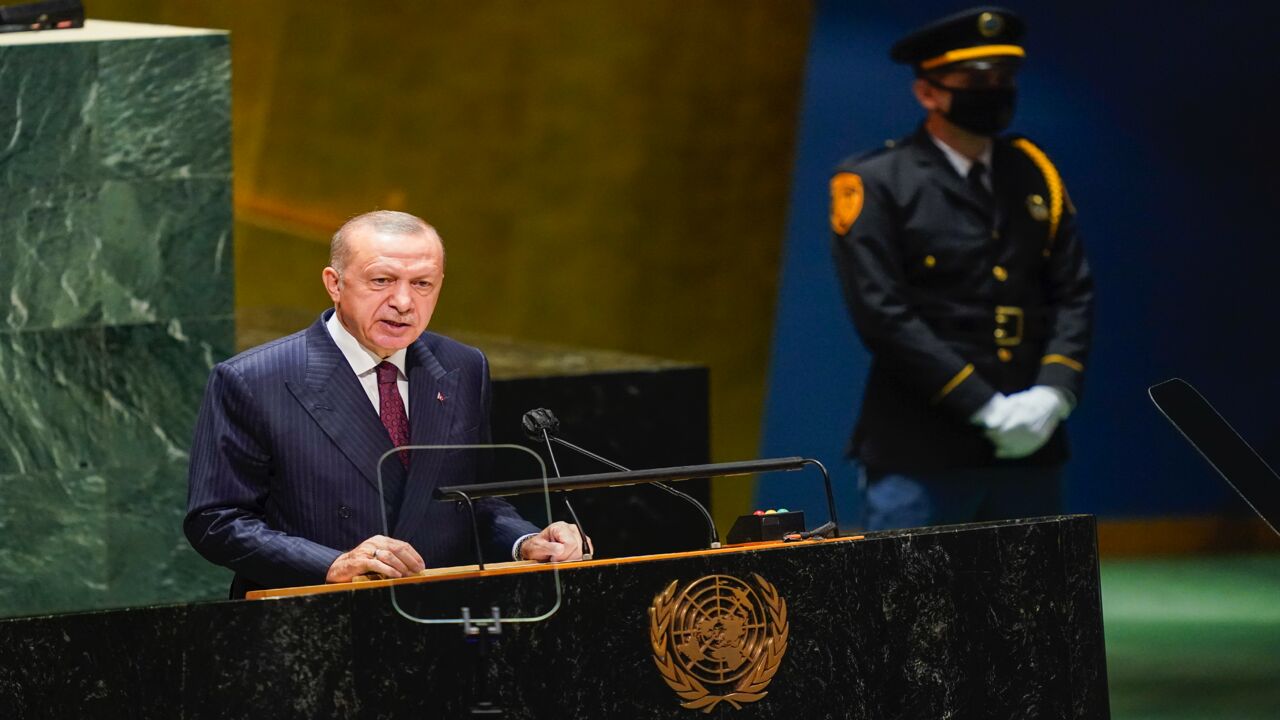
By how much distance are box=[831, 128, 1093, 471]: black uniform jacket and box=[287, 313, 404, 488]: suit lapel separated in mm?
1750

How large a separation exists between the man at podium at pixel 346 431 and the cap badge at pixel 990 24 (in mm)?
2064

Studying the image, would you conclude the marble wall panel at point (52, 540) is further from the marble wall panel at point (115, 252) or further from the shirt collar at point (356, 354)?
the shirt collar at point (356, 354)

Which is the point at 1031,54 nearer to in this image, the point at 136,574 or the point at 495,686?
the point at 136,574

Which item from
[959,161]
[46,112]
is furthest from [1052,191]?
[46,112]

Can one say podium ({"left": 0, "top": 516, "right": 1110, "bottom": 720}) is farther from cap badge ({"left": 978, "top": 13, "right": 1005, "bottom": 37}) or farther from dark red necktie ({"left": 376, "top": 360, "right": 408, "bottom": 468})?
cap badge ({"left": 978, "top": 13, "right": 1005, "bottom": 37})

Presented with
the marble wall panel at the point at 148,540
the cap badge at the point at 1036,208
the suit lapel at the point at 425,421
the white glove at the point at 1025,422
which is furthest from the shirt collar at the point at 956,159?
the suit lapel at the point at 425,421

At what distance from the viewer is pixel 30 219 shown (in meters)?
4.26

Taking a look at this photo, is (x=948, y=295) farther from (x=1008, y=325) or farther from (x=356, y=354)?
(x=356, y=354)

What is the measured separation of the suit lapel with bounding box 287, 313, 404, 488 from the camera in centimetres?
295

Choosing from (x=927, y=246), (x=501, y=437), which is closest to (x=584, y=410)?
(x=501, y=437)

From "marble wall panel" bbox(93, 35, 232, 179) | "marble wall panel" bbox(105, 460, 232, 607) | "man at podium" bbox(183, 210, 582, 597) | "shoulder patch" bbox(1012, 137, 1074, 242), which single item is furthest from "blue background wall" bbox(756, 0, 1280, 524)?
"man at podium" bbox(183, 210, 582, 597)

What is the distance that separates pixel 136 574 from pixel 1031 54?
3.78 meters

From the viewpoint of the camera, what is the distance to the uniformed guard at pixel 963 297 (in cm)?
450

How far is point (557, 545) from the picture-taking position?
2.74 m
